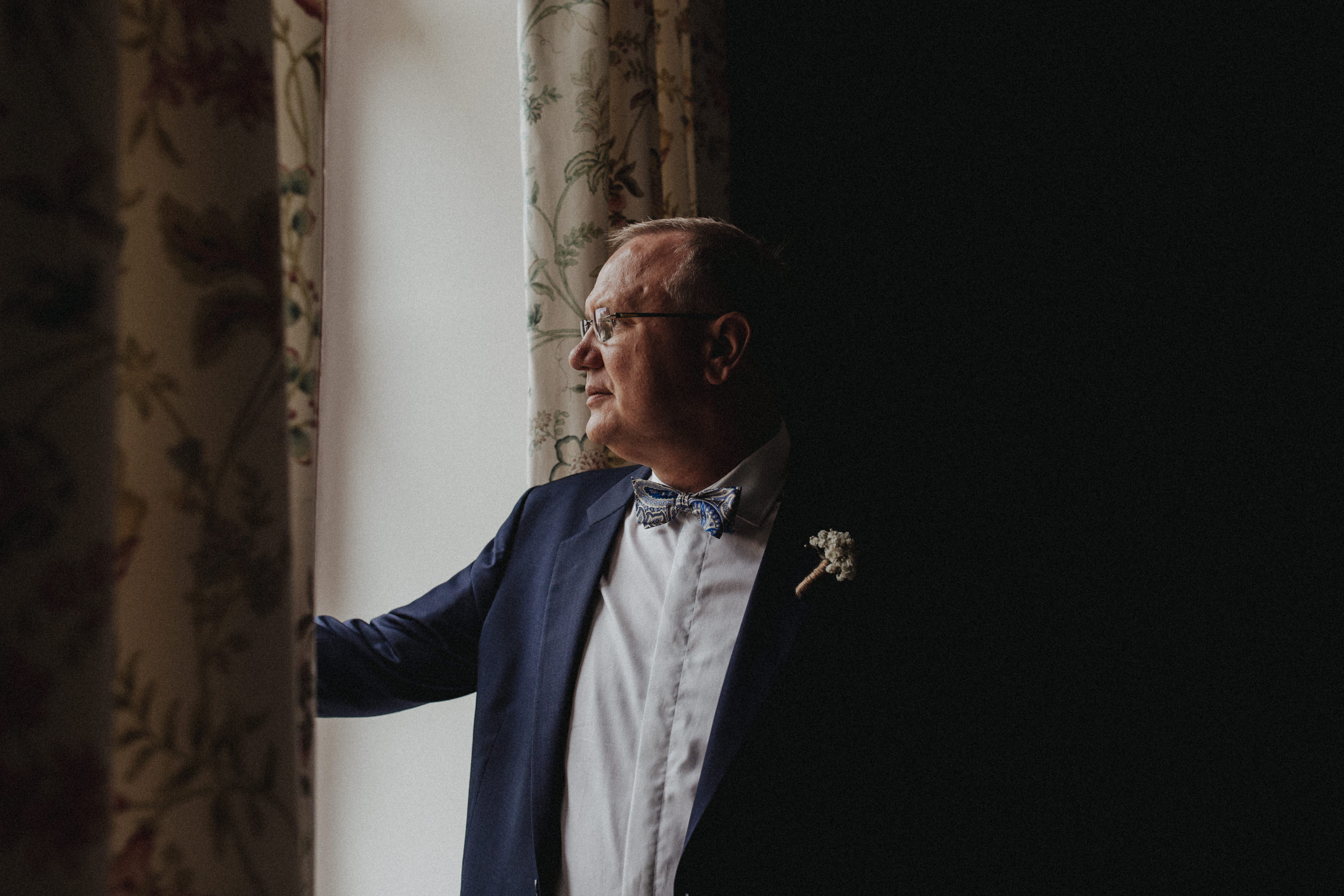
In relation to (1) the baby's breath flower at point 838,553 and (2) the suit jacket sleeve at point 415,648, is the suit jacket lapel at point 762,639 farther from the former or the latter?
(2) the suit jacket sleeve at point 415,648

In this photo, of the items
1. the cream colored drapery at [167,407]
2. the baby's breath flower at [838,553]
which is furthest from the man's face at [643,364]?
the cream colored drapery at [167,407]

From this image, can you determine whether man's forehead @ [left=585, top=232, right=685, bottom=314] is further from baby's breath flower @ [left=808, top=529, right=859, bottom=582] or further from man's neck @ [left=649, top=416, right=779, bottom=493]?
baby's breath flower @ [left=808, top=529, right=859, bottom=582]

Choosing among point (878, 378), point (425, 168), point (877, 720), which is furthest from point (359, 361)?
point (877, 720)

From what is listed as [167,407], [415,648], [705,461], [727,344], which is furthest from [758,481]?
[167,407]

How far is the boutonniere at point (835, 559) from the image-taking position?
114cm

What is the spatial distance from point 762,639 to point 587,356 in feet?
1.65

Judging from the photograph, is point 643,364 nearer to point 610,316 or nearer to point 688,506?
point 610,316

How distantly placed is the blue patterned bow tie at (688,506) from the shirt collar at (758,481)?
0.02 m

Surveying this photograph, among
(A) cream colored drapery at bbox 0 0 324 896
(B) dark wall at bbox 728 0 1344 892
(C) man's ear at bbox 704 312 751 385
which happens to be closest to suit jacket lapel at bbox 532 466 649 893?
(C) man's ear at bbox 704 312 751 385

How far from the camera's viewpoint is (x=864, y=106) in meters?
1.63

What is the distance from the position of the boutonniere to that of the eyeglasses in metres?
0.38

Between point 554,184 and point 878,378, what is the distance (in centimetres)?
67

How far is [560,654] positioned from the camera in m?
1.18

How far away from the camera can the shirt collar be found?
49.4 inches
